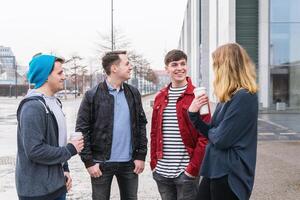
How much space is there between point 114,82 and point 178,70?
585 mm

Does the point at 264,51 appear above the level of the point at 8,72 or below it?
below

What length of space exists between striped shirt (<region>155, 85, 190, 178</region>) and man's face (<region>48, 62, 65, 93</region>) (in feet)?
3.08

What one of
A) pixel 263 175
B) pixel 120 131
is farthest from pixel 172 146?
pixel 263 175

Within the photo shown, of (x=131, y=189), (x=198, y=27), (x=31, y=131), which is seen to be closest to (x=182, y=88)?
(x=131, y=189)

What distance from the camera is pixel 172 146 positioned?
378 centimetres

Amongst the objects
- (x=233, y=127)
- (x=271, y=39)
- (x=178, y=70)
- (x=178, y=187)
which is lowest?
(x=178, y=187)

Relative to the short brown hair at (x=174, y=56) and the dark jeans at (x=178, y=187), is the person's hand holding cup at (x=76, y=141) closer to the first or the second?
the dark jeans at (x=178, y=187)

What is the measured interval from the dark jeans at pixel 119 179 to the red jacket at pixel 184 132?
240mm

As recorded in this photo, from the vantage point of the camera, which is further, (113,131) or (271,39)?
(271,39)

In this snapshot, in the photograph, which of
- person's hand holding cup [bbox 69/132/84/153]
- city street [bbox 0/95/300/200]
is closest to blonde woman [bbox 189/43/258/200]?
person's hand holding cup [bbox 69/132/84/153]

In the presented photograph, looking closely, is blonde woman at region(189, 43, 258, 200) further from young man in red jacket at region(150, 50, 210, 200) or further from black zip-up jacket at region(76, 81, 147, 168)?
black zip-up jacket at region(76, 81, 147, 168)

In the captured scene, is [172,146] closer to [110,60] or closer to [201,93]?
[201,93]

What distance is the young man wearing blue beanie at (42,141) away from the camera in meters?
3.06

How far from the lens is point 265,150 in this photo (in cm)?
1127
